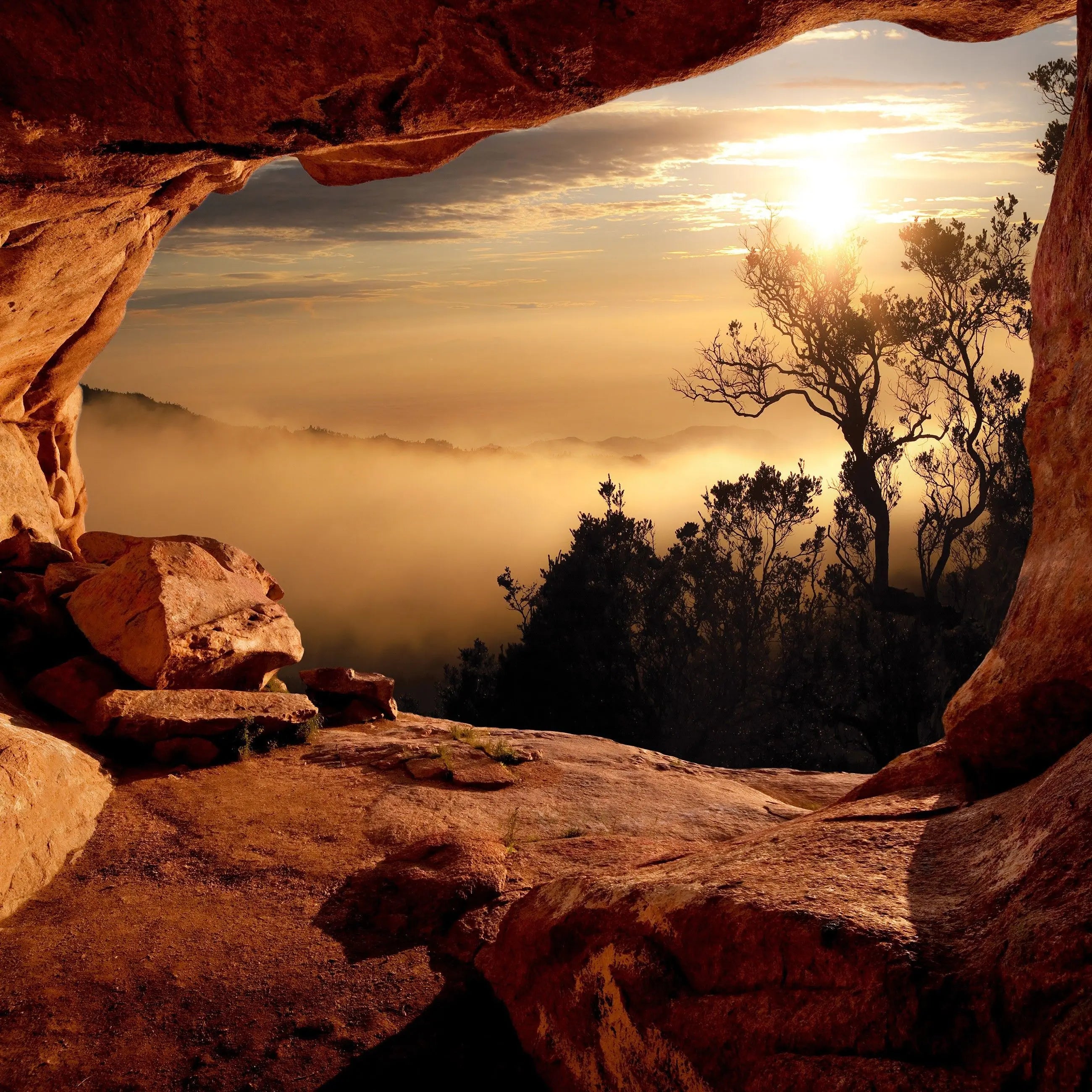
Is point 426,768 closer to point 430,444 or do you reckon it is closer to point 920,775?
point 920,775

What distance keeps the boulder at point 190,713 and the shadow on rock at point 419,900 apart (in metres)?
3.26

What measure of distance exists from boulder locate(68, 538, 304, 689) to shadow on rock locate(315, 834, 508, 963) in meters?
4.31

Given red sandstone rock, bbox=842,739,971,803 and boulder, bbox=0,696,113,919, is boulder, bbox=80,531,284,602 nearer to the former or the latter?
boulder, bbox=0,696,113,919

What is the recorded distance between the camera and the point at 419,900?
621cm

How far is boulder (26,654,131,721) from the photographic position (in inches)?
366

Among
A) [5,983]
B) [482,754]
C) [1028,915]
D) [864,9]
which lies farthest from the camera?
[482,754]

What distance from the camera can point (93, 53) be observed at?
518 centimetres

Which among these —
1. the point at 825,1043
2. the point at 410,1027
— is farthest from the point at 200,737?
the point at 825,1043

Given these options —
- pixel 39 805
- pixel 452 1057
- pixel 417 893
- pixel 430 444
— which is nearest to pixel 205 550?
pixel 39 805

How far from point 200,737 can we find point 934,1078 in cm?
804

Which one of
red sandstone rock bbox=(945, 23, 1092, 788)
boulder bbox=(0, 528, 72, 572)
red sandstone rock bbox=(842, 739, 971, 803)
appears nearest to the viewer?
red sandstone rock bbox=(945, 23, 1092, 788)

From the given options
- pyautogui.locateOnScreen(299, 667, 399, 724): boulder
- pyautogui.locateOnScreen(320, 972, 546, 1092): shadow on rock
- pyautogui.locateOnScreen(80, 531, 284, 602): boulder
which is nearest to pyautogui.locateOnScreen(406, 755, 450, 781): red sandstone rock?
pyautogui.locateOnScreen(299, 667, 399, 724): boulder

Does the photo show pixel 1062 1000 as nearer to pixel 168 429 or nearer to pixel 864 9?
pixel 864 9

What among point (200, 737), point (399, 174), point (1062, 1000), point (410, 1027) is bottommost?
point (410, 1027)
